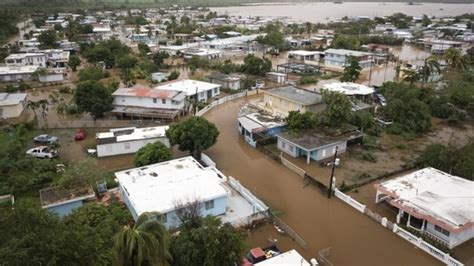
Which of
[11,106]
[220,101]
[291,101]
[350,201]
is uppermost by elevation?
[291,101]

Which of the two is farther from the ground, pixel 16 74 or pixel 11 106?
pixel 16 74

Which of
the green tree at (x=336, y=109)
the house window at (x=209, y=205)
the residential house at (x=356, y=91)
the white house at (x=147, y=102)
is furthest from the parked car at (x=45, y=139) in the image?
the residential house at (x=356, y=91)

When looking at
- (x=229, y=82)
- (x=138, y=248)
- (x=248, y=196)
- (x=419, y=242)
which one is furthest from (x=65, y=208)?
(x=229, y=82)

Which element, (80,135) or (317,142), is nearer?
(317,142)

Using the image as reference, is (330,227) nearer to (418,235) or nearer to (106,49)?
(418,235)

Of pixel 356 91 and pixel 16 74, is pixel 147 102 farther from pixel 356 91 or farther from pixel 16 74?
pixel 16 74

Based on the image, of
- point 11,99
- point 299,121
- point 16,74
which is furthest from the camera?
point 16,74

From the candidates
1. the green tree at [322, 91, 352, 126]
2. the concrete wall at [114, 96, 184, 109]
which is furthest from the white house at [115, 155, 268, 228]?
the concrete wall at [114, 96, 184, 109]
